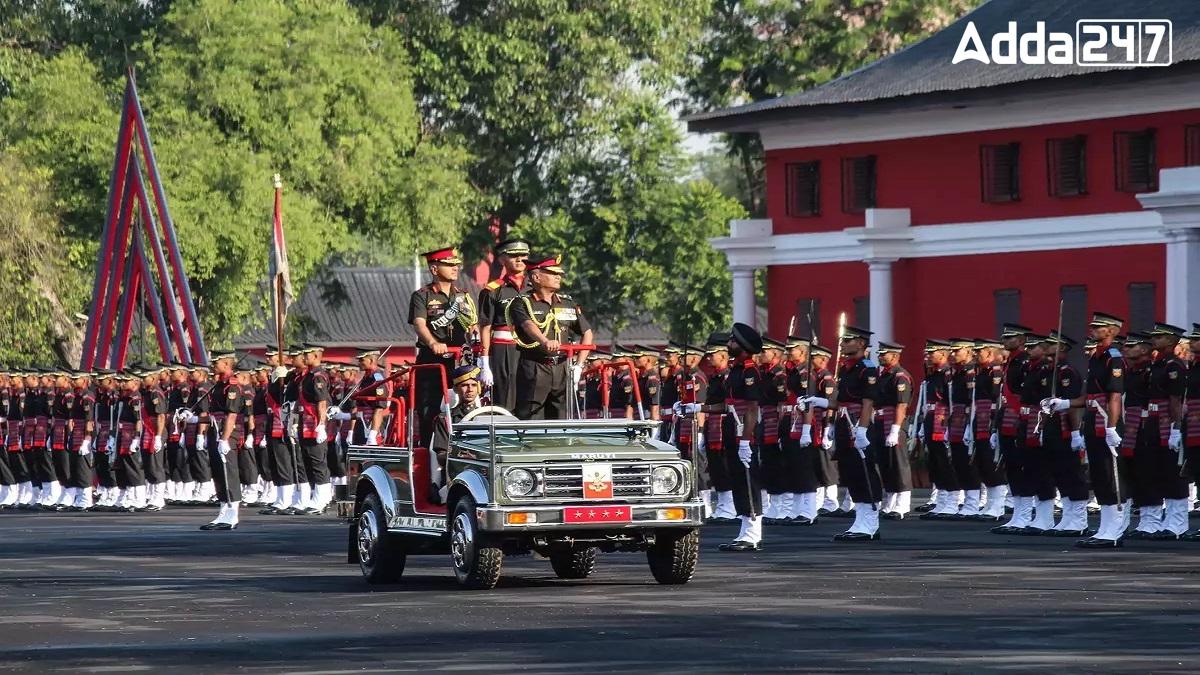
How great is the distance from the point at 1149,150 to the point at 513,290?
26.7 metres

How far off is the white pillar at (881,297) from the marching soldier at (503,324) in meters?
30.1

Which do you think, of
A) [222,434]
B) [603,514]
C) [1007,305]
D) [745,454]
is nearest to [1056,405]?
[745,454]

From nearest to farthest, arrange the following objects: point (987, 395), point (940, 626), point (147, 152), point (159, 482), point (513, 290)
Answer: point (940, 626) < point (513, 290) < point (987, 395) < point (159, 482) < point (147, 152)

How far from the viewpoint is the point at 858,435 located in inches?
995

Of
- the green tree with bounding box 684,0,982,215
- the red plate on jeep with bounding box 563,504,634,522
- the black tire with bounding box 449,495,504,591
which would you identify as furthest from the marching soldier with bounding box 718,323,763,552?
the green tree with bounding box 684,0,982,215

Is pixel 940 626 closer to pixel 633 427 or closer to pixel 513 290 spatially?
pixel 633 427

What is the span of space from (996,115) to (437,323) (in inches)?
1164

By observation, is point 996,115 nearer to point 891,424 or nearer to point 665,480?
point 891,424

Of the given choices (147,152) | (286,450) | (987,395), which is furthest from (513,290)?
(147,152)

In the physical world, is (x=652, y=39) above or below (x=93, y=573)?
above

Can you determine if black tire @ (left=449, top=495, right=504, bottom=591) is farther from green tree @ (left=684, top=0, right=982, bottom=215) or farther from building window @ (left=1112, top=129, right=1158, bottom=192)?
green tree @ (left=684, top=0, right=982, bottom=215)

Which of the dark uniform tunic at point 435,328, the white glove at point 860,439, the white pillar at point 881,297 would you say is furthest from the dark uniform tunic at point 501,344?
the white pillar at point 881,297

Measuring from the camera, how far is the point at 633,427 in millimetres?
19172

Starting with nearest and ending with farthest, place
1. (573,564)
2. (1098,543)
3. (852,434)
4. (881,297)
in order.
Result: (573,564) → (1098,543) → (852,434) → (881,297)
